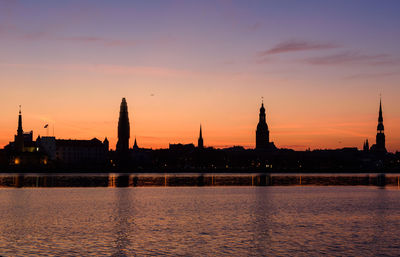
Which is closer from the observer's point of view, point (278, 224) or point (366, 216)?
point (278, 224)

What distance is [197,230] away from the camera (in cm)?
3909

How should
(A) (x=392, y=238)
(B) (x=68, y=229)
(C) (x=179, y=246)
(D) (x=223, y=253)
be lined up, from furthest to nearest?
(B) (x=68, y=229)
(A) (x=392, y=238)
(C) (x=179, y=246)
(D) (x=223, y=253)

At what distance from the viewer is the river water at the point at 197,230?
30.9m

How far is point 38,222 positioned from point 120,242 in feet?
42.1

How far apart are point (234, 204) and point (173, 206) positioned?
7588mm

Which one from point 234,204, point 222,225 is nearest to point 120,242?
point 222,225

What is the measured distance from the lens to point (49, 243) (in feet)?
107

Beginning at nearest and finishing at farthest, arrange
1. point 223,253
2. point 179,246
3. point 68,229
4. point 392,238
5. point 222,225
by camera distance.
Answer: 1. point 223,253
2. point 179,246
3. point 392,238
4. point 68,229
5. point 222,225

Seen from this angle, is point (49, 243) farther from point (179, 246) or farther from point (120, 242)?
point (179, 246)

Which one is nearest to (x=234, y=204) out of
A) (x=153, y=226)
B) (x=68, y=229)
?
(x=153, y=226)

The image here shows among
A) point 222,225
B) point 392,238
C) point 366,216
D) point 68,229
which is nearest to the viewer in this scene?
point 392,238

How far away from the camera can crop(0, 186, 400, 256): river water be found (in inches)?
1217

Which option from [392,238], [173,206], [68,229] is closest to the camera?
[392,238]

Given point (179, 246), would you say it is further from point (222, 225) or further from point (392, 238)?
point (392, 238)
